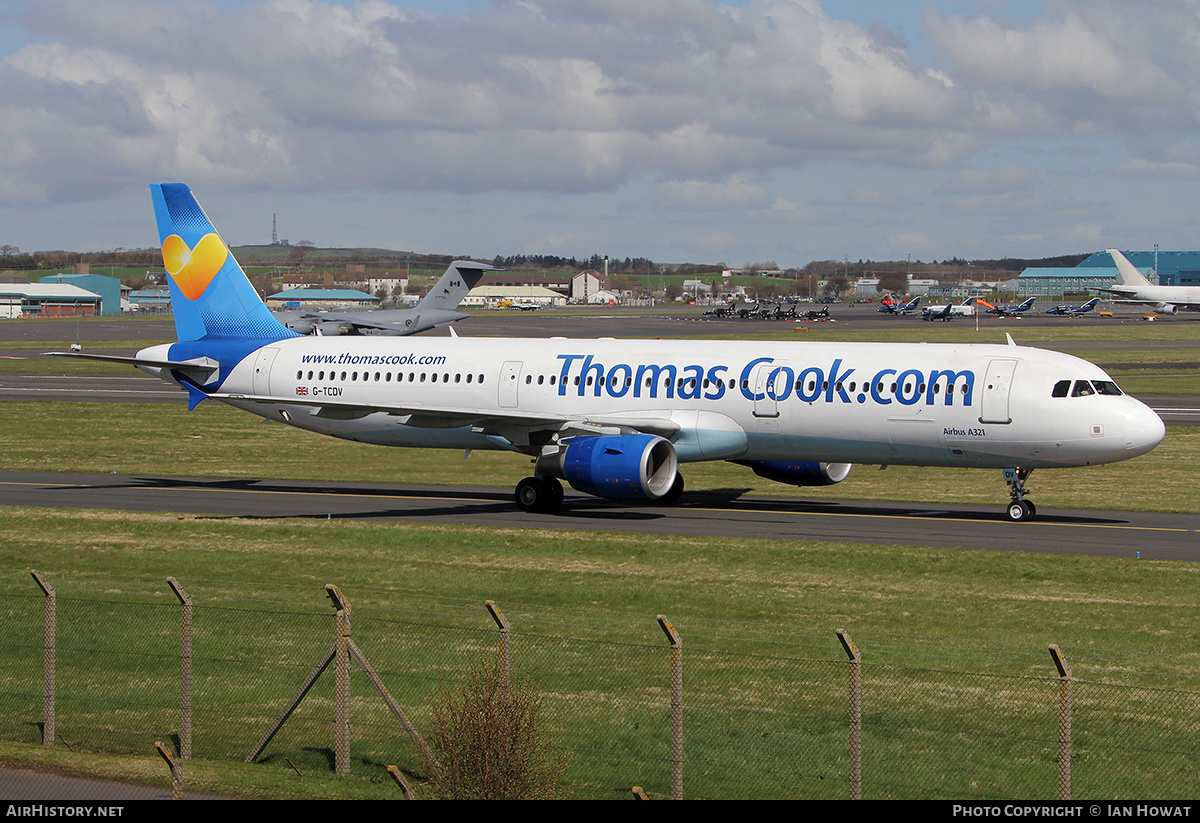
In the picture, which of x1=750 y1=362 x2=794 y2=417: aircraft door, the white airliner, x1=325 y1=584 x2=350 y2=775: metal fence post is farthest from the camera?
the white airliner

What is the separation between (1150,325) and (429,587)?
140 m

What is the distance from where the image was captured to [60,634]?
21.2m

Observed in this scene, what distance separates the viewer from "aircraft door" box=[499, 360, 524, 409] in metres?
37.8

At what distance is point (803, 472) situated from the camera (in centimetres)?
3725

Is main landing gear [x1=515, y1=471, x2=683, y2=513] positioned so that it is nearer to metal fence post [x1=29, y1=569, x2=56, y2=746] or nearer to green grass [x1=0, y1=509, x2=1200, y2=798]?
green grass [x1=0, y1=509, x2=1200, y2=798]

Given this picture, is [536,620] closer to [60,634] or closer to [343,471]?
[60,634]

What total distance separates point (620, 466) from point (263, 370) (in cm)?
1419

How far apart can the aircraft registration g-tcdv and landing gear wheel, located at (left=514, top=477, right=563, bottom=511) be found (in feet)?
0.13

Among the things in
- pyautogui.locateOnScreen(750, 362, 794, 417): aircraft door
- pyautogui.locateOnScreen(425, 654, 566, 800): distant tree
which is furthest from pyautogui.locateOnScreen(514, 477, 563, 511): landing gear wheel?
pyautogui.locateOnScreen(425, 654, 566, 800): distant tree

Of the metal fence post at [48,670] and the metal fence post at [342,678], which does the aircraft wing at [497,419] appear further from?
the metal fence post at [342,678]

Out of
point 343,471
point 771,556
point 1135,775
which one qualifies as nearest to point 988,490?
point 771,556

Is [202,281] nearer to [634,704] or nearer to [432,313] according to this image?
[634,704]

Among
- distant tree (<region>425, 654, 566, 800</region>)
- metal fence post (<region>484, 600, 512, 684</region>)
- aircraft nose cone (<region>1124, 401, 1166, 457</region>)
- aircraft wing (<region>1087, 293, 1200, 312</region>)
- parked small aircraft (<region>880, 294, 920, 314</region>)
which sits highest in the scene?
aircraft wing (<region>1087, 293, 1200, 312</region>)

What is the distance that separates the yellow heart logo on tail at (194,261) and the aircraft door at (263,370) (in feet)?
9.94
